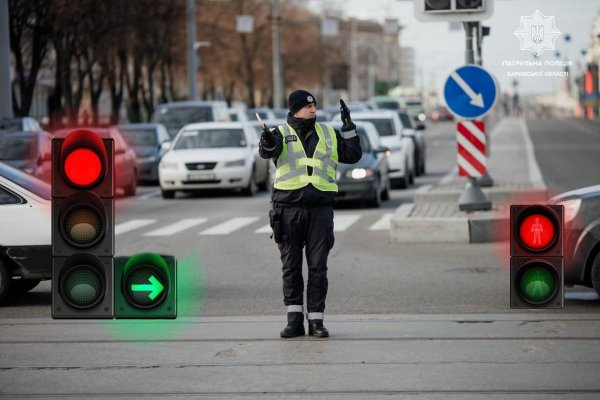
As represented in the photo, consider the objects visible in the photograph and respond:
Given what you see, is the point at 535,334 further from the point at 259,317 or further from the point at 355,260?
the point at 355,260

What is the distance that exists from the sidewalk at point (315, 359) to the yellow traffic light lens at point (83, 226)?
3.80ft

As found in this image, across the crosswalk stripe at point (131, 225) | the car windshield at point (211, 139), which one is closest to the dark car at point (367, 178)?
the crosswalk stripe at point (131, 225)

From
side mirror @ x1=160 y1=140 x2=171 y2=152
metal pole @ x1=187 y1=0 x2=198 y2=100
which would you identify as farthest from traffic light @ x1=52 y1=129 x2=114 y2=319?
metal pole @ x1=187 y1=0 x2=198 y2=100

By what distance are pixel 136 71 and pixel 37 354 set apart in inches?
2197

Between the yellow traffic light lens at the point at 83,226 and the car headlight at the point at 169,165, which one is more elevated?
the yellow traffic light lens at the point at 83,226

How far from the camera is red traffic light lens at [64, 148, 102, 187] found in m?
7.19

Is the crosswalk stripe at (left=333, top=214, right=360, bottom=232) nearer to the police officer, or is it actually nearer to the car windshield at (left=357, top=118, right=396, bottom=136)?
the car windshield at (left=357, top=118, right=396, bottom=136)

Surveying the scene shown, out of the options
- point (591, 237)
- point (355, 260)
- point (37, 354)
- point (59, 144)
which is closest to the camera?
point (59, 144)

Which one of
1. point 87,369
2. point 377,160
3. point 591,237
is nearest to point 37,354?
point 87,369

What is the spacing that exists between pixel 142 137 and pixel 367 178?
11578 millimetres

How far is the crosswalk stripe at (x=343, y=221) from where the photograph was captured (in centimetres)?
2102

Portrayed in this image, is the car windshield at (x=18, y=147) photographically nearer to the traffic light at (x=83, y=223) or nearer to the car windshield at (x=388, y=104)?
the traffic light at (x=83, y=223)

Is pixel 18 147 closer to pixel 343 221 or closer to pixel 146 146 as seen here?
pixel 343 221

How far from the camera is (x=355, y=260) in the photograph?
16.4 m
